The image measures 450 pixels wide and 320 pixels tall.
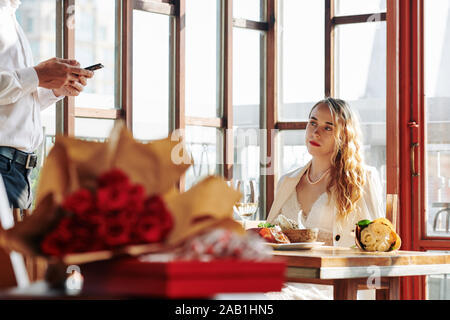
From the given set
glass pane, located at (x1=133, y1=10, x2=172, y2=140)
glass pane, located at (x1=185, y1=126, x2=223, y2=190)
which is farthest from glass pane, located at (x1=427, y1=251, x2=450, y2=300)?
glass pane, located at (x1=133, y1=10, x2=172, y2=140)

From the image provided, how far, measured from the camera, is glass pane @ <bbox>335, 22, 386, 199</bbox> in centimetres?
411

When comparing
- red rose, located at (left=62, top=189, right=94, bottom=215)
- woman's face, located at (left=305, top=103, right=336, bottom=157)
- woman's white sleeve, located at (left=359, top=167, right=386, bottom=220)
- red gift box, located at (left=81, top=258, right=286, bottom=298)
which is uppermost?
woman's face, located at (left=305, top=103, right=336, bottom=157)

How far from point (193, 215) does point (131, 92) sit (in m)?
3.31

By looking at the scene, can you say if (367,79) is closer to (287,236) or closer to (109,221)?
(287,236)

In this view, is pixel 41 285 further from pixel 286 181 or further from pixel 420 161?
pixel 420 161

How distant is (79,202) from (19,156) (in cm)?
154

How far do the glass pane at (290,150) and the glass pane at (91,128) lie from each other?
→ 1.14m

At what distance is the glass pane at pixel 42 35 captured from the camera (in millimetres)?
3396

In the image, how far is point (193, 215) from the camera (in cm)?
61

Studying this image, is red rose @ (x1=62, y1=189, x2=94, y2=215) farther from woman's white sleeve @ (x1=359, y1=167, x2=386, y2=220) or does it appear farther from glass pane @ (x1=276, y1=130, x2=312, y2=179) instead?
glass pane @ (x1=276, y1=130, x2=312, y2=179)

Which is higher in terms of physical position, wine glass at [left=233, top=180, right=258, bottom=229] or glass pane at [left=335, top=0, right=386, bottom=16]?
glass pane at [left=335, top=0, right=386, bottom=16]

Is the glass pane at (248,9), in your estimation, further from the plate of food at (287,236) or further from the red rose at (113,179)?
the red rose at (113,179)

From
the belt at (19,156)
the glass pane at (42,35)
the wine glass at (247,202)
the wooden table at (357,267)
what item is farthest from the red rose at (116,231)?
the glass pane at (42,35)

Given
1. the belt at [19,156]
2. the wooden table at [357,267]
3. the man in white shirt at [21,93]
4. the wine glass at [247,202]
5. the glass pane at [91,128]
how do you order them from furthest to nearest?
the glass pane at [91,128] < the wine glass at [247,202] < the belt at [19,156] < the man in white shirt at [21,93] < the wooden table at [357,267]
